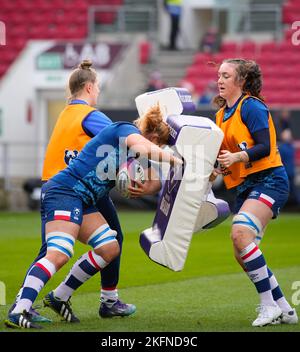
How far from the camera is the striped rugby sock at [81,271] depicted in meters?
7.44

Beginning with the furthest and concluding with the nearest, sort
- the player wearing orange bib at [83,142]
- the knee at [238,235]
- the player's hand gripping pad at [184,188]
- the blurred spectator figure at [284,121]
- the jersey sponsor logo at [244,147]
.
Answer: the blurred spectator figure at [284,121]
the player wearing orange bib at [83,142]
the jersey sponsor logo at [244,147]
the knee at [238,235]
the player's hand gripping pad at [184,188]

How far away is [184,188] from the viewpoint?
693cm

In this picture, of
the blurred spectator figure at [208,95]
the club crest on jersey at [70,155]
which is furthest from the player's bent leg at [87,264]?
the blurred spectator figure at [208,95]

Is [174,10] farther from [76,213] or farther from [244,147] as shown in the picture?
[76,213]

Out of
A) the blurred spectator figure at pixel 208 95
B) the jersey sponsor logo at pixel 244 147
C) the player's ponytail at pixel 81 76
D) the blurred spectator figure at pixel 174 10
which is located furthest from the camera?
the blurred spectator figure at pixel 174 10

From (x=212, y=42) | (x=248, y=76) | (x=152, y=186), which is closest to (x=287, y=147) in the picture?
(x=212, y=42)

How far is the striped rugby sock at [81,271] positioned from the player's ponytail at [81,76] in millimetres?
1313

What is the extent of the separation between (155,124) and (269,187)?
106 centimetres

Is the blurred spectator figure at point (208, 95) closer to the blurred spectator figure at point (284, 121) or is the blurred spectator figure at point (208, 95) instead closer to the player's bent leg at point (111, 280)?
the blurred spectator figure at point (284, 121)
